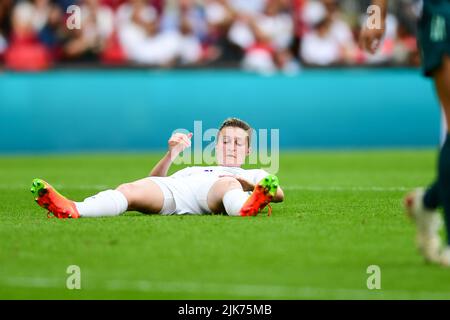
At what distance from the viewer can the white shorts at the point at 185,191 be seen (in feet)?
28.5

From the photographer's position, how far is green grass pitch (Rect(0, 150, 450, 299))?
5.86 metres

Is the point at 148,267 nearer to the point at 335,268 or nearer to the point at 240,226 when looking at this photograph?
the point at 335,268

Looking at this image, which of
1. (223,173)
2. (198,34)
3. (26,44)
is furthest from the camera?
(198,34)

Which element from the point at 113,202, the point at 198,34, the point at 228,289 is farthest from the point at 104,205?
the point at 198,34

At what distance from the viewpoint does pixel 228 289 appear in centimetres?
587

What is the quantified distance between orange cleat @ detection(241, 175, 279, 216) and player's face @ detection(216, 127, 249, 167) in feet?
2.32

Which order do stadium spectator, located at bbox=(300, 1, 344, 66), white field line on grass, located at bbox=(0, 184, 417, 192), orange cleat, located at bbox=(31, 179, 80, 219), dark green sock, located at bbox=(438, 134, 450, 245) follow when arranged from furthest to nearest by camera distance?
stadium spectator, located at bbox=(300, 1, 344, 66) < white field line on grass, located at bbox=(0, 184, 417, 192) < orange cleat, located at bbox=(31, 179, 80, 219) < dark green sock, located at bbox=(438, 134, 450, 245)

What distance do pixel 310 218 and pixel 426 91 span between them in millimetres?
12840

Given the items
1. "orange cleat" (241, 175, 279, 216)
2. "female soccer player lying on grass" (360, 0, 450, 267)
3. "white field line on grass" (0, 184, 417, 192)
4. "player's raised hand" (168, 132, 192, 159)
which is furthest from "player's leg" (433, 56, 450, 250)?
"white field line on grass" (0, 184, 417, 192)

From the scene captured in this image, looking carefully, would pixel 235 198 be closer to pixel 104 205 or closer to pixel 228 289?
pixel 104 205

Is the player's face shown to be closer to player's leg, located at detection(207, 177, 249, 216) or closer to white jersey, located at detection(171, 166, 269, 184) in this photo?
white jersey, located at detection(171, 166, 269, 184)

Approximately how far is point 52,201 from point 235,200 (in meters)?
1.38

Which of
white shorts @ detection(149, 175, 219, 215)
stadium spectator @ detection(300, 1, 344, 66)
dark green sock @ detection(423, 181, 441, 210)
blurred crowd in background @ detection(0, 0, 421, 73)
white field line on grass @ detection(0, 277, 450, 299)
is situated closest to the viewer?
white field line on grass @ detection(0, 277, 450, 299)

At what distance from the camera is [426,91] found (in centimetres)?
2095
